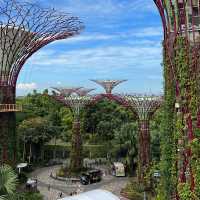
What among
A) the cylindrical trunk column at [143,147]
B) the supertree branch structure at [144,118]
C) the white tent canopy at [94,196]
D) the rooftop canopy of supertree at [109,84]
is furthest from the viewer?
the rooftop canopy of supertree at [109,84]

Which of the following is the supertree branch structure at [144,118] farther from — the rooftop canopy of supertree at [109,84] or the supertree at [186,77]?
the supertree at [186,77]

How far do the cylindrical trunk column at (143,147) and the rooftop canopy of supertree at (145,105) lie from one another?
18.7 inches

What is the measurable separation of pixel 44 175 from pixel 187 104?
71.0ft

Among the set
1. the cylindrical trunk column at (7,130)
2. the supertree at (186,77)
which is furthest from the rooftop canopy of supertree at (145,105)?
the supertree at (186,77)

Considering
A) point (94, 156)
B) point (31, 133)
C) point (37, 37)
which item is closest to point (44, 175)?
point (31, 133)

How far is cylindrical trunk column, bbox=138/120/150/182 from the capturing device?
918 inches

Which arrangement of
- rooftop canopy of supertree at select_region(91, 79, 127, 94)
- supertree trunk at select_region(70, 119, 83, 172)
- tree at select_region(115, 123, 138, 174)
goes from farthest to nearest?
1. rooftop canopy of supertree at select_region(91, 79, 127, 94)
2. tree at select_region(115, 123, 138, 174)
3. supertree trunk at select_region(70, 119, 83, 172)

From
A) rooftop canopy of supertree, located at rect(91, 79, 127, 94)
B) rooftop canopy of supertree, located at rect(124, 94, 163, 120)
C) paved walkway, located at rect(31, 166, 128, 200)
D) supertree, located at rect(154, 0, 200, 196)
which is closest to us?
supertree, located at rect(154, 0, 200, 196)

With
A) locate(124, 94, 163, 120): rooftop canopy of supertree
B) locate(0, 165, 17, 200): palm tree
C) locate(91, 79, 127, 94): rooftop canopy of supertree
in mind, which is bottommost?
locate(0, 165, 17, 200): palm tree

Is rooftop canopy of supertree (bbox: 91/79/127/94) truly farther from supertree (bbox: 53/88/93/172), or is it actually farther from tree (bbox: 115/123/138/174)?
tree (bbox: 115/123/138/174)

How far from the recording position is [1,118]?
59.9 feet

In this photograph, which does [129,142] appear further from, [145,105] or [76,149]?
[145,105]

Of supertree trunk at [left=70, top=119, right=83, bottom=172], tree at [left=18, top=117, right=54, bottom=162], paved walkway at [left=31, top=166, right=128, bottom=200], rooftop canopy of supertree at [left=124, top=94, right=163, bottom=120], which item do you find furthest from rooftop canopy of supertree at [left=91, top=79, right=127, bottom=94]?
paved walkway at [left=31, top=166, right=128, bottom=200]

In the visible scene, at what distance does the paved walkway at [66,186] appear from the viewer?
23.6 metres
